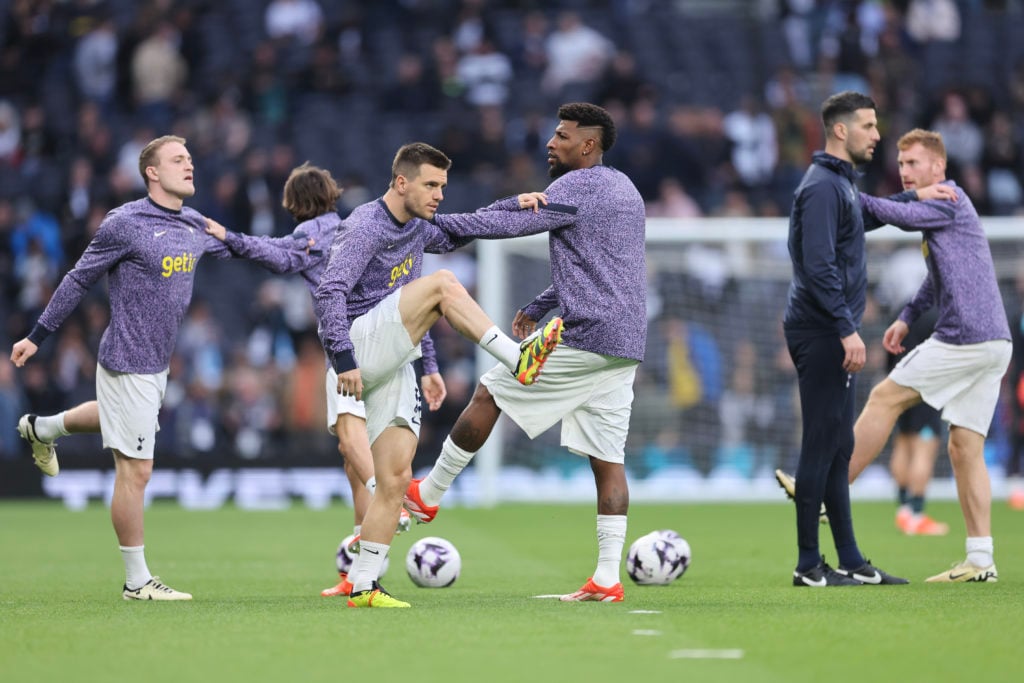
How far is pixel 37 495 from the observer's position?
16422mm

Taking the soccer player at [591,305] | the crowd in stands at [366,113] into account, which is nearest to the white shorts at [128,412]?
the soccer player at [591,305]

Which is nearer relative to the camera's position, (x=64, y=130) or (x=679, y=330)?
(x=679, y=330)

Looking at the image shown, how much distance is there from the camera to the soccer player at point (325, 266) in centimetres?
814

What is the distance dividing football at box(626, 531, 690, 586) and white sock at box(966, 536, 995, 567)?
4.95 ft

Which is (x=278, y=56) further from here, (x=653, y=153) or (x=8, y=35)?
(x=653, y=153)

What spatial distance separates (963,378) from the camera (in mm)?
8562

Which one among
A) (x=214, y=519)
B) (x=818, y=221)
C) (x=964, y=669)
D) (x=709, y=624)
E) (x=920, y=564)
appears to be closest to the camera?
(x=964, y=669)

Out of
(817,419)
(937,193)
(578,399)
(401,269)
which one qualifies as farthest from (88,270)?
(937,193)

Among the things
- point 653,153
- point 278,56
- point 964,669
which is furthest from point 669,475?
point 964,669

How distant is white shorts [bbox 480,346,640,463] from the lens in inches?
290

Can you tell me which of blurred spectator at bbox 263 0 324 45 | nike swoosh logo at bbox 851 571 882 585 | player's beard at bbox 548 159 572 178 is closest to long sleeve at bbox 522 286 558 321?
player's beard at bbox 548 159 572 178

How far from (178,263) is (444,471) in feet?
5.90

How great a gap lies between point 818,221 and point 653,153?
10.7 metres

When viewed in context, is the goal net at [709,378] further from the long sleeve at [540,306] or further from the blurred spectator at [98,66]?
the long sleeve at [540,306]
